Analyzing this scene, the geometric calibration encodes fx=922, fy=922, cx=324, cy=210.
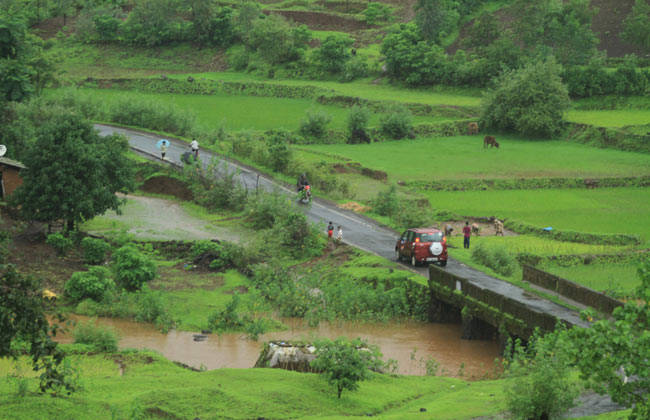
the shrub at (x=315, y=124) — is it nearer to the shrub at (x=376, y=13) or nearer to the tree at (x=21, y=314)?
the shrub at (x=376, y=13)

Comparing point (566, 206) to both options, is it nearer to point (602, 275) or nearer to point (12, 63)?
point (602, 275)

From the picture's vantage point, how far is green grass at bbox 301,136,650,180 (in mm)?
64375

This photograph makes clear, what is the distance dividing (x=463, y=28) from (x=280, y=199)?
7661 cm

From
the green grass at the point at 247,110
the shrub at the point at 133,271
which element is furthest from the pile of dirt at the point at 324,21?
the shrub at the point at 133,271

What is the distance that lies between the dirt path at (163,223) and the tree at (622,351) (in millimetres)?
31915

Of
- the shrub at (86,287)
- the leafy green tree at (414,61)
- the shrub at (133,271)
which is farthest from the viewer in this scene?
the leafy green tree at (414,61)

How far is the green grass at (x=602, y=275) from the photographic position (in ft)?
118

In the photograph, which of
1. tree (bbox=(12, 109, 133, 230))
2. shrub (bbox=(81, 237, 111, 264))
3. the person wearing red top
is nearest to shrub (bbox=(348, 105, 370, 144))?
tree (bbox=(12, 109, 133, 230))

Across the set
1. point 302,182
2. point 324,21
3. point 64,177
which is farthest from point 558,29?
point 64,177

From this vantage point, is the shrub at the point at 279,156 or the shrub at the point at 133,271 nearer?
the shrub at the point at 133,271

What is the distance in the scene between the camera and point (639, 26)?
327ft

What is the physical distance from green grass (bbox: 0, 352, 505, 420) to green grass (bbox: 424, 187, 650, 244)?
86.3 ft

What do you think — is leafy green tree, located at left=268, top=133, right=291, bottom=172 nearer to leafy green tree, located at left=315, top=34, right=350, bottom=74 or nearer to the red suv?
the red suv

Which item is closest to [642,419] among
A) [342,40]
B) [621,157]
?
[621,157]
